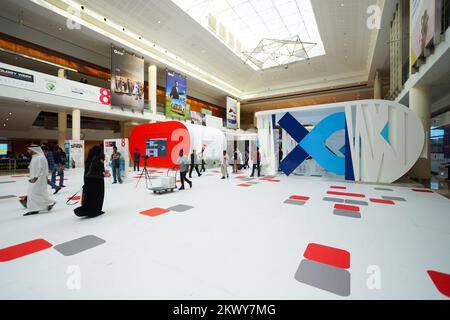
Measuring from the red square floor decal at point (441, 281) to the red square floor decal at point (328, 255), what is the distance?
61cm

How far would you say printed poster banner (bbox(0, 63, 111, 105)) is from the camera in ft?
32.7

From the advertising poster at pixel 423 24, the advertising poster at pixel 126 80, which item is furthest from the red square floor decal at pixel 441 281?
the advertising poster at pixel 126 80

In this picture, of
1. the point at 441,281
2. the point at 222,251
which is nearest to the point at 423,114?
the point at 441,281

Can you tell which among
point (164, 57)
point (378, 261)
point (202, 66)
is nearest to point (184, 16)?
point (164, 57)

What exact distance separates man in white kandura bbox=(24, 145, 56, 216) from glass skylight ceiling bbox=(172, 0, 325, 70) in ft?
43.6

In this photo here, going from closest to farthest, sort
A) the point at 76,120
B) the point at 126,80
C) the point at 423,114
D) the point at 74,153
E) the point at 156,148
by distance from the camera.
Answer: the point at 423,114, the point at 76,120, the point at 74,153, the point at 156,148, the point at 126,80

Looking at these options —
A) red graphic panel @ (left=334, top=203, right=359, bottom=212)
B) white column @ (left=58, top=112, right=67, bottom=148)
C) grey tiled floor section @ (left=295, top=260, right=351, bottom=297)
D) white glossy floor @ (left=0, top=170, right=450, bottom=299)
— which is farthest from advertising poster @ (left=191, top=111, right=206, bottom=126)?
grey tiled floor section @ (left=295, top=260, right=351, bottom=297)

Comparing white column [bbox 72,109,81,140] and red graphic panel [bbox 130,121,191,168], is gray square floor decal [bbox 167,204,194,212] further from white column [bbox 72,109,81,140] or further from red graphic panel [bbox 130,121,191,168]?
white column [bbox 72,109,81,140]

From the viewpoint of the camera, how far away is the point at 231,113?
26359 millimetres

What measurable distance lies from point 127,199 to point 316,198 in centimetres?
437

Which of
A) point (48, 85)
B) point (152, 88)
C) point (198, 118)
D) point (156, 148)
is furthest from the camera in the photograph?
point (198, 118)

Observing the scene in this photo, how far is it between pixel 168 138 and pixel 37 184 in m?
9.18

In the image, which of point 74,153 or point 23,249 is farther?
point 74,153

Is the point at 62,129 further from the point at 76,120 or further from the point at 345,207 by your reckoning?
the point at 345,207
